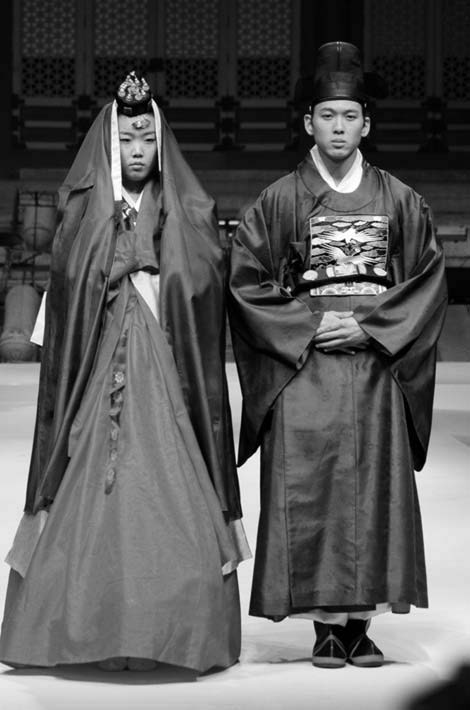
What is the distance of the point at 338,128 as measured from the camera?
3539mm

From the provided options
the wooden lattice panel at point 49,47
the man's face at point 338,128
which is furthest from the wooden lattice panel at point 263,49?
the man's face at point 338,128

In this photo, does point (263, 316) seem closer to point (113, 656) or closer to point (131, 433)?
point (131, 433)

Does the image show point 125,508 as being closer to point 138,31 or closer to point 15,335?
point 15,335

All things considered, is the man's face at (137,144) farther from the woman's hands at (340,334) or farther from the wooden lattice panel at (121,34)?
the wooden lattice panel at (121,34)

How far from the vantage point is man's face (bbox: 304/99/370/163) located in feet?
11.6

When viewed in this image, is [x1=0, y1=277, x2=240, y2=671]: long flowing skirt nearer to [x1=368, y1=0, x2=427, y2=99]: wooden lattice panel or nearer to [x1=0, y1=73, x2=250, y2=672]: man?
[x1=0, y1=73, x2=250, y2=672]: man

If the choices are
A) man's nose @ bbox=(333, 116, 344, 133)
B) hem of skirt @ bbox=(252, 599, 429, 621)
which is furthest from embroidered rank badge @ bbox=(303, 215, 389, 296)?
hem of skirt @ bbox=(252, 599, 429, 621)

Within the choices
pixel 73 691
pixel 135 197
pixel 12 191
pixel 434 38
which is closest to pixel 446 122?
pixel 434 38

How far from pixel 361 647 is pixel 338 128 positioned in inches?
49.0

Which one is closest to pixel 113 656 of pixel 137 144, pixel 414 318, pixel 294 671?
pixel 294 671

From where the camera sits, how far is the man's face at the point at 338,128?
3.53m

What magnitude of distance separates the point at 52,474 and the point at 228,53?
32.3 ft

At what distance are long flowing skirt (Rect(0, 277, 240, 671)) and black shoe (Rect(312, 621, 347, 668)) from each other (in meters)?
0.19

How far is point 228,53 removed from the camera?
12.8m
